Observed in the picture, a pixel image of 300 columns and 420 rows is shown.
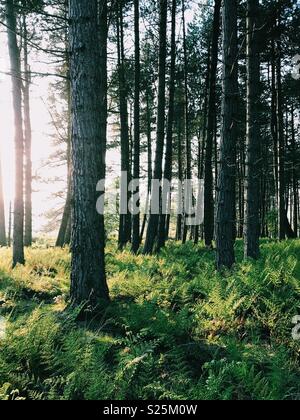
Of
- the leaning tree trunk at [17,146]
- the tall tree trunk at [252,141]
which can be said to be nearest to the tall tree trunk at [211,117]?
the tall tree trunk at [252,141]

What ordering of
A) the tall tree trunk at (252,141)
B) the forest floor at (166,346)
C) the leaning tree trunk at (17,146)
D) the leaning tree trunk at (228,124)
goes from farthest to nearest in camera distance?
1. the leaning tree trunk at (17,146)
2. the tall tree trunk at (252,141)
3. the leaning tree trunk at (228,124)
4. the forest floor at (166,346)

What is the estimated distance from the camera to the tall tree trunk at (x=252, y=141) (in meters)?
8.54

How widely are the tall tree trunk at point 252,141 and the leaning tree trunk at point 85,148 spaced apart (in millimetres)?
3965

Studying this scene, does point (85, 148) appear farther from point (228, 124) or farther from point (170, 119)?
point (170, 119)

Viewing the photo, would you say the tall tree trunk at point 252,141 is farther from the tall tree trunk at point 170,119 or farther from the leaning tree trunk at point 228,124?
the tall tree trunk at point 170,119

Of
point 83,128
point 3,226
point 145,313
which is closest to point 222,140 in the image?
point 83,128

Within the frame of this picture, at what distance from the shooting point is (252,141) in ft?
28.6

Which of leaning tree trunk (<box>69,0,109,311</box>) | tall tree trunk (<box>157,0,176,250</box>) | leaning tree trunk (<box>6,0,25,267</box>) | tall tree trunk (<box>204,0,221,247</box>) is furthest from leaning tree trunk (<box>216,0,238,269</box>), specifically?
tall tree trunk (<box>157,0,176,250</box>)

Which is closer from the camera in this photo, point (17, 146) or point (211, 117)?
point (17, 146)

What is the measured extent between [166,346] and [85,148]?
315 centimetres

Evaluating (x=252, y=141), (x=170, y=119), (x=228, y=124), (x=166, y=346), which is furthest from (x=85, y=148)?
(x=170, y=119)

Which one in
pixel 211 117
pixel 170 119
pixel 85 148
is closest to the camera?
pixel 85 148

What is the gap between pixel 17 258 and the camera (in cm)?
1004
